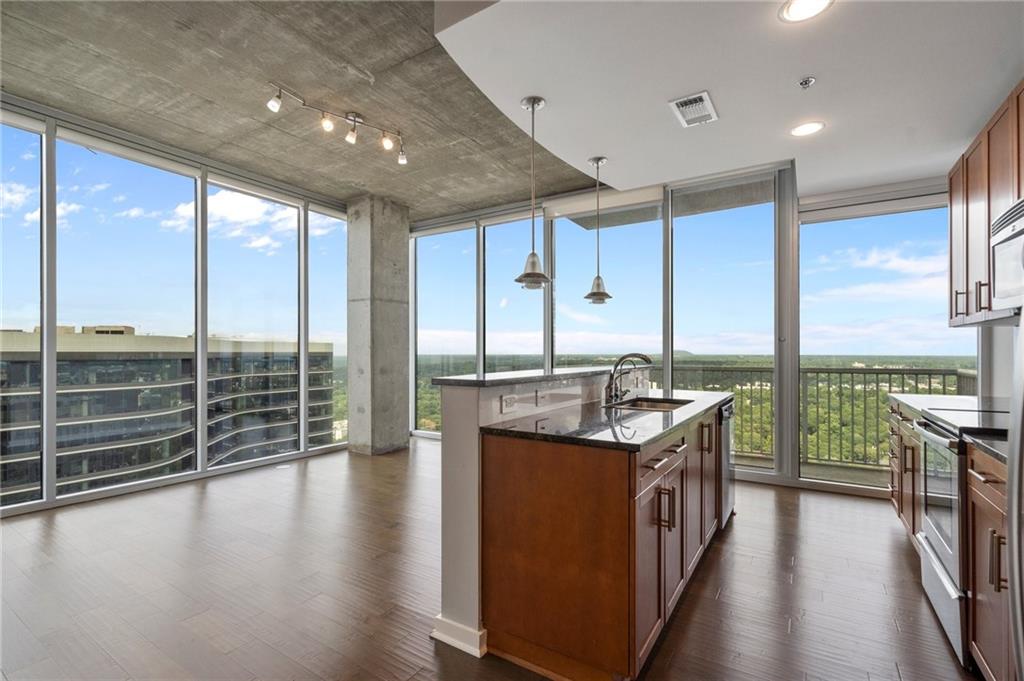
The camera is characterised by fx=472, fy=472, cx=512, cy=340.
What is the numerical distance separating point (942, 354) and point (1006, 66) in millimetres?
2673

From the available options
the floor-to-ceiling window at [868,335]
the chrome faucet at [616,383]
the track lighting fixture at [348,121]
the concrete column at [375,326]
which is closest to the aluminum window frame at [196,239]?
the concrete column at [375,326]

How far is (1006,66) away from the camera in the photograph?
2371mm

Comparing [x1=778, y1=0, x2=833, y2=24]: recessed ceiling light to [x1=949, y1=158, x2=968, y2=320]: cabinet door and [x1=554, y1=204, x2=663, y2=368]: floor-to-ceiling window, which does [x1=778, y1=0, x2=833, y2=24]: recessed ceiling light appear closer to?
[x1=949, y1=158, x2=968, y2=320]: cabinet door

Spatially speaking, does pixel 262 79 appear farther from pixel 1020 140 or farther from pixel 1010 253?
pixel 1020 140

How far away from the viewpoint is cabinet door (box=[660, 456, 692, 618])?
2006 mm

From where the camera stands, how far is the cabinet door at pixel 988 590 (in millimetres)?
1547

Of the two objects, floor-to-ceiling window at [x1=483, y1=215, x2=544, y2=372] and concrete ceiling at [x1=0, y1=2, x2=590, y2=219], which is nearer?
concrete ceiling at [x1=0, y1=2, x2=590, y2=219]

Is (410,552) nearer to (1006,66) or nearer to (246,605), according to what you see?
(246,605)

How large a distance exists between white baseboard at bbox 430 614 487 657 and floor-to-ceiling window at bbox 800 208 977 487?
3.79 metres

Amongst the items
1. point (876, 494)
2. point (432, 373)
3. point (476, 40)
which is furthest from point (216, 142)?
point (876, 494)

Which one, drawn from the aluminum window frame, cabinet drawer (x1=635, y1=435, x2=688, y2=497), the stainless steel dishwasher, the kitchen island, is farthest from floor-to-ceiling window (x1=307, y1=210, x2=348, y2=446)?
cabinet drawer (x1=635, y1=435, x2=688, y2=497)

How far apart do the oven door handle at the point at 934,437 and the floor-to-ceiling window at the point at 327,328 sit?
18.4ft

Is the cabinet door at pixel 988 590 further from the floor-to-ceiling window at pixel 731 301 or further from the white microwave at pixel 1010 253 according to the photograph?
the floor-to-ceiling window at pixel 731 301

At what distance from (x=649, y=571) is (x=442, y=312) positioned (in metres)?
5.44
